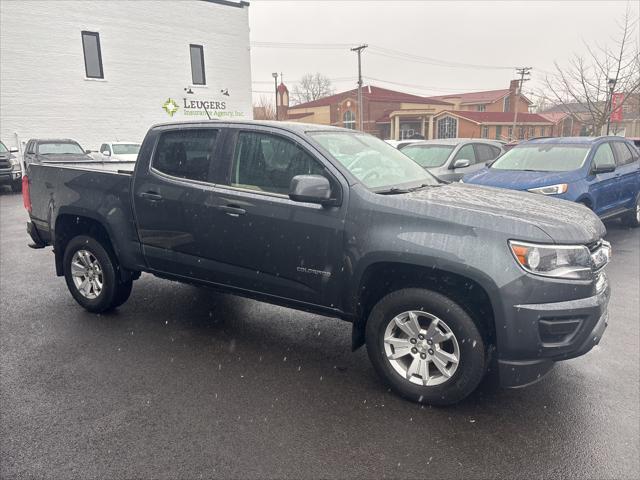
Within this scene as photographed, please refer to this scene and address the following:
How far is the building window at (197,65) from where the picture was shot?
Answer: 27156 mm

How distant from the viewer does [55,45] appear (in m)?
22.3

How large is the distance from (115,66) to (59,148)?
983 centimetres

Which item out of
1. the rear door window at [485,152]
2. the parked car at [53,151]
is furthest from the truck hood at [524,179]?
the parked car at [53,151]

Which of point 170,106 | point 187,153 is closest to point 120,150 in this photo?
point 170,106

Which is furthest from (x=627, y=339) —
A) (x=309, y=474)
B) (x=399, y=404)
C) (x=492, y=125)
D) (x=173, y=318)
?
(x=492, y=125)

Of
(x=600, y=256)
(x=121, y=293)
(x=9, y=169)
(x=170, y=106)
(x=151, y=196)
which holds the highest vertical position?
(x=170, y=106)

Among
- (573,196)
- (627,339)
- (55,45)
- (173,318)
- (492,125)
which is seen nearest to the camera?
(627,339)

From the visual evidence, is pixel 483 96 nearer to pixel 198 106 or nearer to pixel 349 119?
pixel 349 119

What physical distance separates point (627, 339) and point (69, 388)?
4616 mm

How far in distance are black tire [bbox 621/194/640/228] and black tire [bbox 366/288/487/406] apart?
7.98 metres

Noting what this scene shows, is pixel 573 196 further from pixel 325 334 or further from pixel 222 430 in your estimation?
pixel 222 430

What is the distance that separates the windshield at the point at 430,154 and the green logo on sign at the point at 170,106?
62.6ft

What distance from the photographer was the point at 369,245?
318 cm

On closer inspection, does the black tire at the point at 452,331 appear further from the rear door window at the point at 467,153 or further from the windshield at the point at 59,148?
the windshield at the point at 59,148
